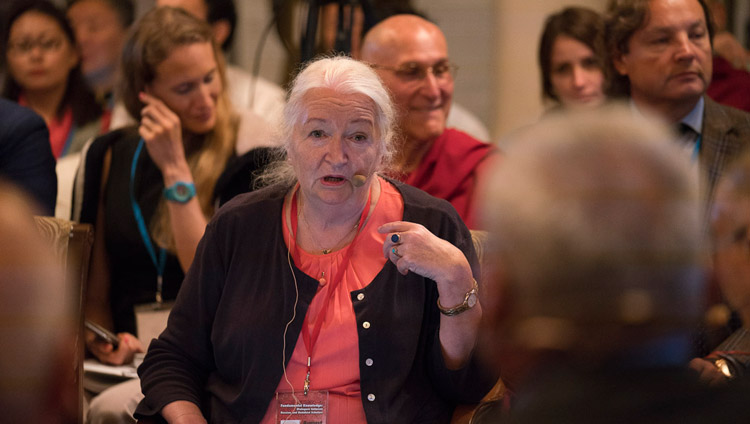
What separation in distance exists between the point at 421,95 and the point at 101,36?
2.22m

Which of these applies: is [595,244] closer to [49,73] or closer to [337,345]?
[337,345]

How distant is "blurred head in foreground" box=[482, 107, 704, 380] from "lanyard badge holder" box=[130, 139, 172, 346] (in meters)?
2.13

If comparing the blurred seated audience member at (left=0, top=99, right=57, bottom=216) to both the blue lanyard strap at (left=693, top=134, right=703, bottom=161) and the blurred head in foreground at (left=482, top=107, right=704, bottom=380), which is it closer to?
the blue lanyard strap at (left=693, top=134, right=703, bottom=161)

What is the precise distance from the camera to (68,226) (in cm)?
249

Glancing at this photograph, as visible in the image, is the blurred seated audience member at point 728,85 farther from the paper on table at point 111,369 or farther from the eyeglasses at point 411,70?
the paper on table at point 111,369

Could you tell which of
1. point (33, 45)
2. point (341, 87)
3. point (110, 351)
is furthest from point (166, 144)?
point (33, 45)

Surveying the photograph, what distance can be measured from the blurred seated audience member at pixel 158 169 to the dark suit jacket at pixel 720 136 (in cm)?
143

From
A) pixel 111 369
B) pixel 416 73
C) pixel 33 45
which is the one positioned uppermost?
pixel 33 45

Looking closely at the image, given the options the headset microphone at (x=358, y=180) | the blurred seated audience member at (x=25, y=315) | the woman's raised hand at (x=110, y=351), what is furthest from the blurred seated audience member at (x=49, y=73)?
the blurred seated audience member at (x=25, y=315)

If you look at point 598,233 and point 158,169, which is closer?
point 598,233

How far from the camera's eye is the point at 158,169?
3.11 meters

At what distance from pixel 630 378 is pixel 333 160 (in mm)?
1320

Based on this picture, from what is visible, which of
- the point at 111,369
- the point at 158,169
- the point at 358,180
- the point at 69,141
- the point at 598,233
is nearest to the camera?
the point at 598,233

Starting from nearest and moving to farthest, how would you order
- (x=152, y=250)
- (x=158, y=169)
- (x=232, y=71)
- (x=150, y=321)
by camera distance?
(x=150, y=321) → (x=152, y=250) → (x=158, y=169) → (x=232, y=71)
